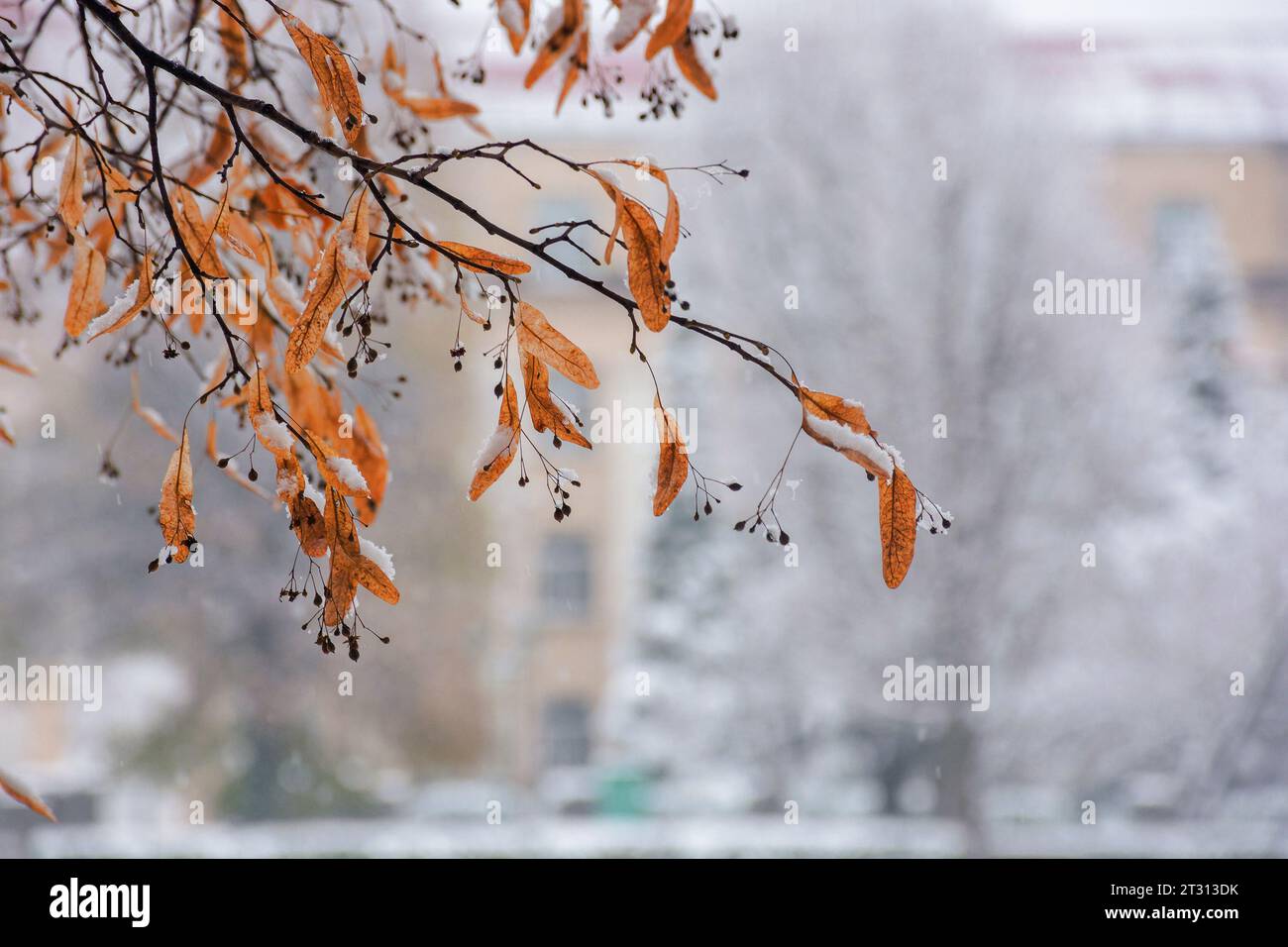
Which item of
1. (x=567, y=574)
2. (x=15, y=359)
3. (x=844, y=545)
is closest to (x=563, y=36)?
(x=15, y=359)

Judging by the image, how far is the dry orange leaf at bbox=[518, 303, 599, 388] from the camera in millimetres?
955

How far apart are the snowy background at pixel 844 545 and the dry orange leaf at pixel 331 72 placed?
5649mm

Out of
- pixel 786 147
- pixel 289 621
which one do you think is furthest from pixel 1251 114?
pixel 289 621

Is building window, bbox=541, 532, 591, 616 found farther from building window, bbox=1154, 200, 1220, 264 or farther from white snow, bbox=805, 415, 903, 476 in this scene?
white snow, bbox=805, 415, 903, 476

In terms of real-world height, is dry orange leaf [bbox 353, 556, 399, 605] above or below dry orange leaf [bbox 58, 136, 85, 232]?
below

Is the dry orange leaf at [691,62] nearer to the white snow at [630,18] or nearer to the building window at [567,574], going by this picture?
the white snow at [630,18]

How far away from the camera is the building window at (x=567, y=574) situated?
46.5 ft

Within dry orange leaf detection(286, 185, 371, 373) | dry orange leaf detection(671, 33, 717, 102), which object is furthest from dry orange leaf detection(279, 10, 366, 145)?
dry orange leaf detection(671, 33, 717, 102)

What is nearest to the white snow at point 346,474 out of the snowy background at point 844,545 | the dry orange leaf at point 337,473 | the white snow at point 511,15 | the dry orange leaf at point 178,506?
the dry orange leaf at point 337,473

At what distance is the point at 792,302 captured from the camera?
8.12 meters

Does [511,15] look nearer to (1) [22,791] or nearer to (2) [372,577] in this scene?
(2) [372,577]

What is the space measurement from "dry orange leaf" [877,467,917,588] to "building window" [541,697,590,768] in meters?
13.3
